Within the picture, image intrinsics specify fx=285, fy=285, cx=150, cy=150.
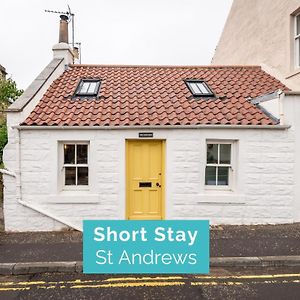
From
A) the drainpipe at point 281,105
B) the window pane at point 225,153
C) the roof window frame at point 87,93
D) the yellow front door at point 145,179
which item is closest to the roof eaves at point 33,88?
the roof window frame at point 87,93

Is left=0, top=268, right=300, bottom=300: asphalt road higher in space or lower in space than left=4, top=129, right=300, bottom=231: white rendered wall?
lower

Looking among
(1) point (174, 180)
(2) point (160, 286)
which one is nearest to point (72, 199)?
(1) point (174, 180)

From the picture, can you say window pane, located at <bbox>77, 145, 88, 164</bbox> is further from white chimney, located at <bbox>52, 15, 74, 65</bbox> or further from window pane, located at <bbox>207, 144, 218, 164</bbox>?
white chimney, located at <bbox>52, 15, 74, 65</bbox>

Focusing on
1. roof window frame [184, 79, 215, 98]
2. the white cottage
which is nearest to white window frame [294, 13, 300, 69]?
the white cottage

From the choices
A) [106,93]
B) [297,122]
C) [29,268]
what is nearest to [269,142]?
[297,122]

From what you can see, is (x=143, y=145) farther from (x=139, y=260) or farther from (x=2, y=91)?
(x=2, y=91)

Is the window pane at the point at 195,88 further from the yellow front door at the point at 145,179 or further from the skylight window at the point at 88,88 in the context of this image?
the skylight window at the point at 88,88

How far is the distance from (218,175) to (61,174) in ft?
15.2

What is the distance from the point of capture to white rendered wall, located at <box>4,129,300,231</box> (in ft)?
26.4

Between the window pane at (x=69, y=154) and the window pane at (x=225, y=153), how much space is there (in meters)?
4.38

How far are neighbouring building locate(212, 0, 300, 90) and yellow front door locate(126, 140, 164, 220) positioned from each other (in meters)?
5.56

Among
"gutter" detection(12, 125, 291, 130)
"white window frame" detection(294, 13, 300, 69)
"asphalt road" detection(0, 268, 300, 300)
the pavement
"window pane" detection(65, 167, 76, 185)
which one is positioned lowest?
"asphalt road" detection(0, 268, 300, 300)

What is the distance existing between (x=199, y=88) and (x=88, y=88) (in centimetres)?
397

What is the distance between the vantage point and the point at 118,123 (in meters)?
8.01
